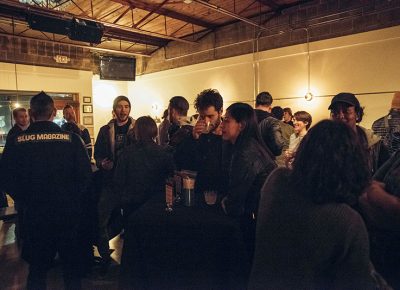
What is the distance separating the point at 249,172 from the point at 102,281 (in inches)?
74.7

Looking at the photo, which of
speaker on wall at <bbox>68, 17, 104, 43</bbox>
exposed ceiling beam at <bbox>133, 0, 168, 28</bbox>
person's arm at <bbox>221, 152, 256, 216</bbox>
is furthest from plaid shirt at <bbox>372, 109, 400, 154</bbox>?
speaker on wall at <bbox>68, 17, 104, 43</bbox>

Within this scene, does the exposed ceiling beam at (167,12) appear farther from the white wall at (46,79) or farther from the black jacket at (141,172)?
the black jacket at (141,172)

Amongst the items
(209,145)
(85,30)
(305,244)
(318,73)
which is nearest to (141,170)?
(209,145)

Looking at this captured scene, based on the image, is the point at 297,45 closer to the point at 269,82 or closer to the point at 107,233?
the point at 269,82

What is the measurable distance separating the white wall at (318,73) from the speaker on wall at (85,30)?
10.7ft

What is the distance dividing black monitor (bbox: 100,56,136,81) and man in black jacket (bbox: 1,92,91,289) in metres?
7.88

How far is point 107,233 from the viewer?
10.1 ft

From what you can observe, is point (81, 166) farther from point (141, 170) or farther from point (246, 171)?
point (246, 171)

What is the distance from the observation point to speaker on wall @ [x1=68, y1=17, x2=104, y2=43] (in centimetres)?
588

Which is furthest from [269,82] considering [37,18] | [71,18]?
[37,18]

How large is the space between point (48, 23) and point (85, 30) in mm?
667

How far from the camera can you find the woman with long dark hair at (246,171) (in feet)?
5.83

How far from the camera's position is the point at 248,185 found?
1.78 metres

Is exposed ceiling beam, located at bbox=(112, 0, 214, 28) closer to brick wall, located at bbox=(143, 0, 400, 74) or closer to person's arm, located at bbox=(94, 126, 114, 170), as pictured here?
brick wall, located at bbox=(143, 0, 400, 74)
